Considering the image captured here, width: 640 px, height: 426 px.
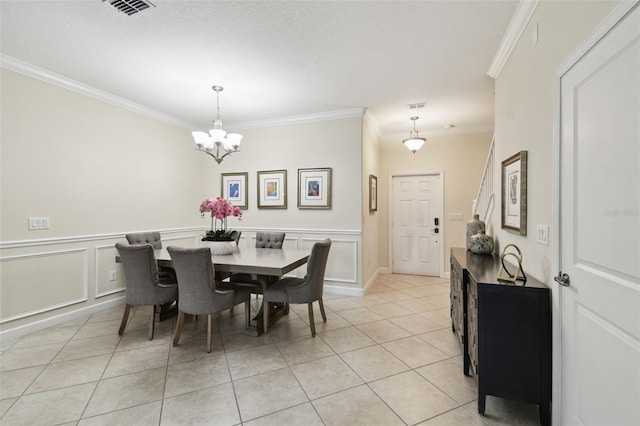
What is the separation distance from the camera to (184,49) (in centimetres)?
258

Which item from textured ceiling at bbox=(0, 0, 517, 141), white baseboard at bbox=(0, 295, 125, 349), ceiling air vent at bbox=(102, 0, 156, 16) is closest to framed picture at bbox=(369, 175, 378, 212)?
textured ceiling at bbox=(0, 0, 517, 141)

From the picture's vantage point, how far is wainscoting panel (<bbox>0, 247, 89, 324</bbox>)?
108 inches

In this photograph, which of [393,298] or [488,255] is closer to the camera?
[488,255]

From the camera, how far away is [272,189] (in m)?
4.69

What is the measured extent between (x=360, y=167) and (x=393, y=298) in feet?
6.52

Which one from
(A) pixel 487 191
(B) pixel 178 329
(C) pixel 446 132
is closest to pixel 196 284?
(B) pixel 178 329

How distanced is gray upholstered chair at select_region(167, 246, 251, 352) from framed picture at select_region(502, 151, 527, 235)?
8.26 feet

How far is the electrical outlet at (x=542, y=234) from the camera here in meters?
1.68

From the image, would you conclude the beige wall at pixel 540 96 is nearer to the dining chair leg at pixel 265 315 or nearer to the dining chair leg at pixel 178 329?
the dining chair leg at pixel 265 315

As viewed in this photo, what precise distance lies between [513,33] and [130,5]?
2944 mm

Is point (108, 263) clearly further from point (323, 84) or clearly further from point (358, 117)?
point (358, 117)

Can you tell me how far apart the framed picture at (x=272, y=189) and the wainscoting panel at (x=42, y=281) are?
2.45 metres

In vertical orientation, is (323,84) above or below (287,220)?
above

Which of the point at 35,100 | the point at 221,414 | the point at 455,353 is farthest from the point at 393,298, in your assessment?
the point at 35,100
